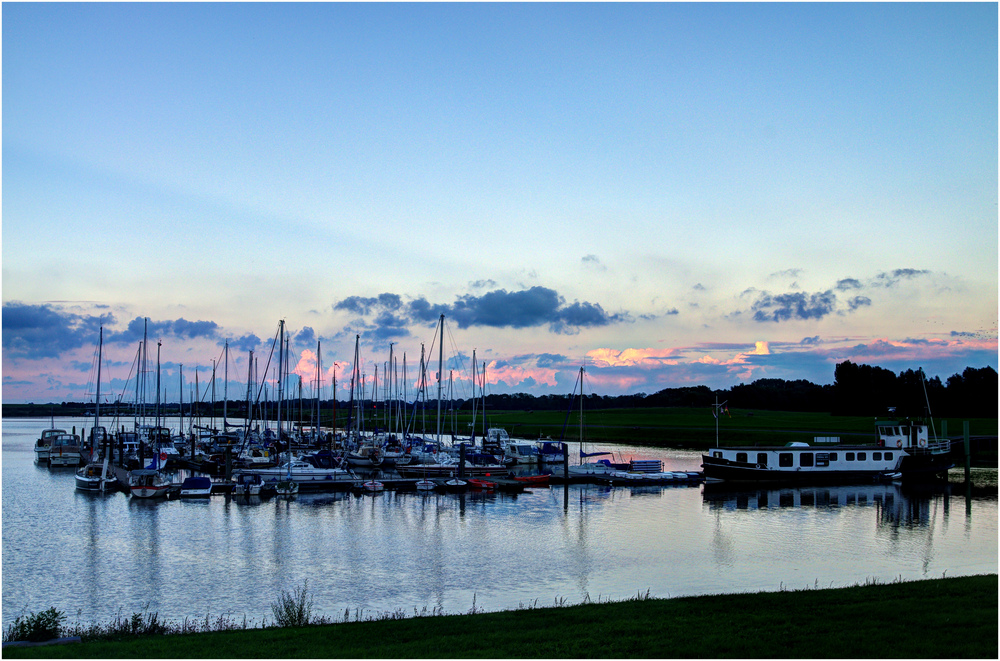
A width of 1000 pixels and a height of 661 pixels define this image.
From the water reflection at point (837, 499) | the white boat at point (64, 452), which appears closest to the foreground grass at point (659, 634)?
the water reflection at point (837, 499)

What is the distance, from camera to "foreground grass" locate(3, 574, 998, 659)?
15531mm

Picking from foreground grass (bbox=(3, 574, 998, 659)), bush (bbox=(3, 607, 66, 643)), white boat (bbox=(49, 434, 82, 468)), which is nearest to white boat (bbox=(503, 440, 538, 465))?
white boat (bbox=(49, 434, 82, 468))

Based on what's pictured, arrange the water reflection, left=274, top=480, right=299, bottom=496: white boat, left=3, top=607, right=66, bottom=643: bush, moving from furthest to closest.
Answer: left=274, top=480, right=299, bottom=496: white boat < the water reflection < left=3, top=607, right=66, bottom=643: bush

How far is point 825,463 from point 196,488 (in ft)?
181

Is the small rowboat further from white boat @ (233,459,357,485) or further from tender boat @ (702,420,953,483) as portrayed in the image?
tender boat @ (702,420,953,483)

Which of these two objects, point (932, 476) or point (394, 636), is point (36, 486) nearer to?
point (394, 636)

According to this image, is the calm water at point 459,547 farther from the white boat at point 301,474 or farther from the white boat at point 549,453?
the white boat at point 549,453

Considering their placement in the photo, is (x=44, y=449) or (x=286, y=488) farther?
(x=44, y=449)

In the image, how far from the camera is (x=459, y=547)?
126 ft

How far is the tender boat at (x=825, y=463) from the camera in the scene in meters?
67.6

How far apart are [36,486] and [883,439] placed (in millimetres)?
79188

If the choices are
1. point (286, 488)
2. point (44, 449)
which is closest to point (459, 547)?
point (286, 488)

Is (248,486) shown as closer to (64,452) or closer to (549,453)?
(549,453)

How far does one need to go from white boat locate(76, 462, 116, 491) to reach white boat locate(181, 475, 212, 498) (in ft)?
26.3
